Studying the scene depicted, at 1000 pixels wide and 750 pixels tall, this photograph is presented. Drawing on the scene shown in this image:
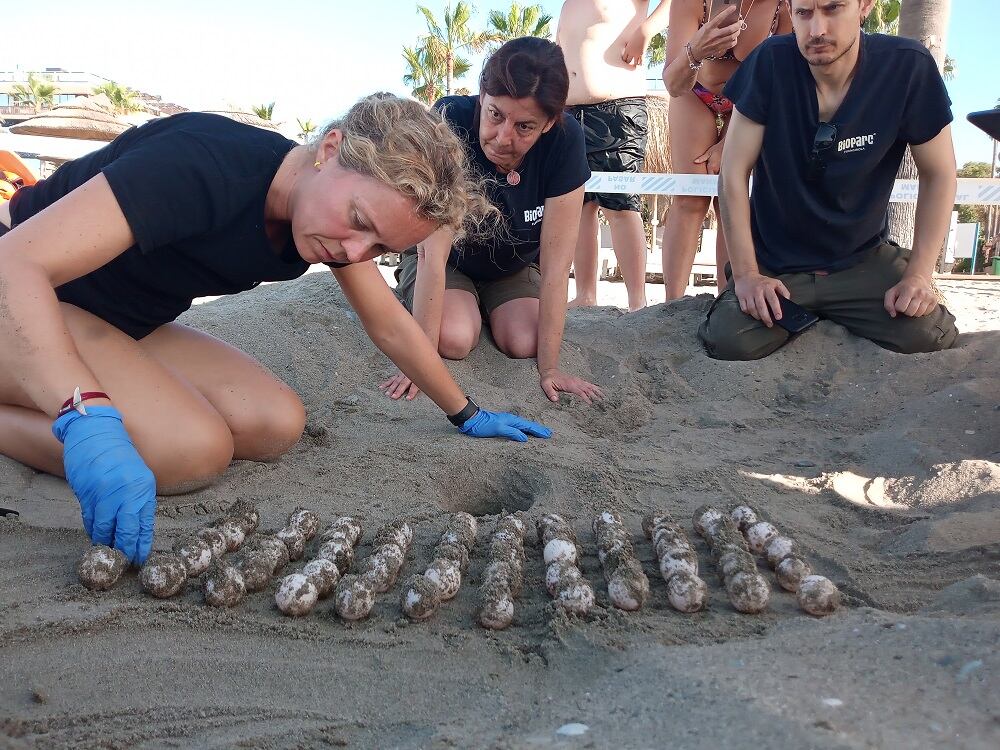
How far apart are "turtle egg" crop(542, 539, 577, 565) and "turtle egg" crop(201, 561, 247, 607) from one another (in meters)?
0.84

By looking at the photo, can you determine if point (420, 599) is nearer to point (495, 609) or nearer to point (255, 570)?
point (495, 609)

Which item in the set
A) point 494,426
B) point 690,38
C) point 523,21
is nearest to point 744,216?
point 690,38

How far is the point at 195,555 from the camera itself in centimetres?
221

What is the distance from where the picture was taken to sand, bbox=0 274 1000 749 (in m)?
1.52

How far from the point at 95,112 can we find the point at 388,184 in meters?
13.0

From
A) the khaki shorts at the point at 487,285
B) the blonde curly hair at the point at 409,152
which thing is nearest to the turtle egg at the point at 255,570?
the blonde curly hair at the point at 409,152

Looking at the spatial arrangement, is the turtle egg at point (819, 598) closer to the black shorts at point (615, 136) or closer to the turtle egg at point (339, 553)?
the turtle egg at point (339, 553)

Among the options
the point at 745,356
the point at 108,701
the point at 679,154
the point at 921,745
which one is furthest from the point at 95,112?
the point at 921,745

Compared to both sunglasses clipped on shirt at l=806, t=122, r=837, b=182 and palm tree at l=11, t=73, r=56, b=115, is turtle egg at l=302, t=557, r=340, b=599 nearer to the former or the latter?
sunglasses clipped on shirt at l=806, t=122, r=837, b=182

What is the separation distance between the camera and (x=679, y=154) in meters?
5.31

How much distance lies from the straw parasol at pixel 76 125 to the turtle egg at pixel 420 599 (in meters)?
11.7

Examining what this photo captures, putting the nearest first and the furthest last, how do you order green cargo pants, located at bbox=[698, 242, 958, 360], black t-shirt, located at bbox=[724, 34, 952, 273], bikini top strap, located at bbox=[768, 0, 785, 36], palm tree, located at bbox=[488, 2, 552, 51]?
black t-shirt, located at bbox=[724, 34, 952, 273]
green cargo pants, located at bbox=[698, 242, 958, 360]
bikini top strap, located at bbox=[768, 0, 785, 36]
palm tree, located at bbox=[488, 2, 552, 51]

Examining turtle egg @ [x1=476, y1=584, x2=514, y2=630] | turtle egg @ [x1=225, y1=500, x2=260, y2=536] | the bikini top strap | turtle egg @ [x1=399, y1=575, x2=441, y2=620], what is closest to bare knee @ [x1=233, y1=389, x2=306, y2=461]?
turtle egg @ [x1=225, y1=500, x2=260, y2=536]

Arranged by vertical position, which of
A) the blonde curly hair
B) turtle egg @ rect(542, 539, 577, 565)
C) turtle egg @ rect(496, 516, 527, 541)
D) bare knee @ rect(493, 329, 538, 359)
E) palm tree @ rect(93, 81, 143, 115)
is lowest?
turtle egg @ rect(496, 516, 527, 541)
